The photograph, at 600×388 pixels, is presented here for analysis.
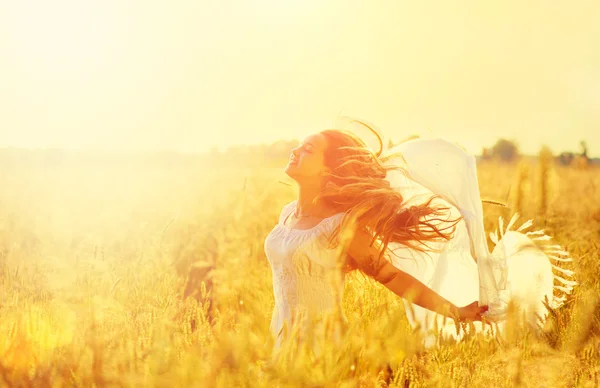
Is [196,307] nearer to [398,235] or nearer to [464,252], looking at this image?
[398,235]

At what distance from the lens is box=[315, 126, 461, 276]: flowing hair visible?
262 centimetres

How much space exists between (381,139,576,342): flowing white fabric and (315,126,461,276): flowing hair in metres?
0.08

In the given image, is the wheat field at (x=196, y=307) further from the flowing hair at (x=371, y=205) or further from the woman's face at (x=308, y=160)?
the woman's face at (x=308, y=160)

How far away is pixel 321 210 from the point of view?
112 inches

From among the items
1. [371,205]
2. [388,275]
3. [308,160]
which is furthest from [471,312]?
[308,160]

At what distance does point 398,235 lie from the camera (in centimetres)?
269

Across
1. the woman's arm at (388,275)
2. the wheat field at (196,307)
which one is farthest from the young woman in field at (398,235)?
the wheat field at (196,307)

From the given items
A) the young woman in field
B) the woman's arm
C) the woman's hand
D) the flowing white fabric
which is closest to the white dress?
the young woman in field

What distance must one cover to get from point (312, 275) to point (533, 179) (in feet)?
16.5

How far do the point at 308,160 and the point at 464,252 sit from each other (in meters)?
0.91

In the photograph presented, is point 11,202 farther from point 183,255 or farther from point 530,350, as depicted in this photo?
point 530,350

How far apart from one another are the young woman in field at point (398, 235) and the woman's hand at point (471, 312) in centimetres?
7

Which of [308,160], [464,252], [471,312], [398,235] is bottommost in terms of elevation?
[471,312]

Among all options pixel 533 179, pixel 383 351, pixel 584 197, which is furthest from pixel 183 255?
pixel 584 197
